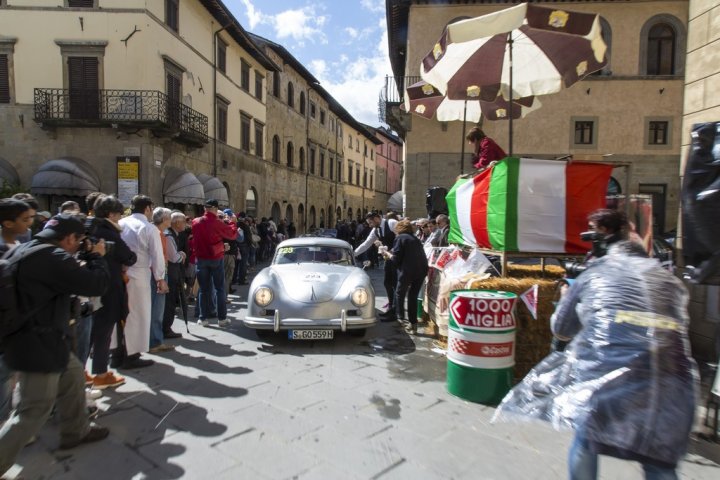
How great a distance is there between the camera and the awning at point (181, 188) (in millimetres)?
16969

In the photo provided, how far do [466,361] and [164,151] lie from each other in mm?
16061

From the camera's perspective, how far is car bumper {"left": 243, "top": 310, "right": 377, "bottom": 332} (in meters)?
5.63

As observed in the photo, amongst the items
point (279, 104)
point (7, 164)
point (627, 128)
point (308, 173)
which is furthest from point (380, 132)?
point (7, 164)

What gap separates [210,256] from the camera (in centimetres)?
689

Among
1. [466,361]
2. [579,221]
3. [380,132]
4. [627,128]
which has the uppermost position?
[380,132]

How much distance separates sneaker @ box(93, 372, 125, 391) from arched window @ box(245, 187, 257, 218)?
2115 cm

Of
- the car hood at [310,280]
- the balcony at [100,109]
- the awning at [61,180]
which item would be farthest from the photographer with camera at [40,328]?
the balcony at [100,109]

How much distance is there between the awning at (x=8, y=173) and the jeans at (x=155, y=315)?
13809 millimetres

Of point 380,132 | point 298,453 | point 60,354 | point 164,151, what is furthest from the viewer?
point 380,132

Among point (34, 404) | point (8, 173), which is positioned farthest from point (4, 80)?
point (34, 404)

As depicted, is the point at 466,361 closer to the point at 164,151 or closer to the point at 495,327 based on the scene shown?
the point at 495,327

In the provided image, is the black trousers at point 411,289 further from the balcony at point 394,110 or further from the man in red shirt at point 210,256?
the balcony at point 394,110

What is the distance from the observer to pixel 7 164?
627 inches

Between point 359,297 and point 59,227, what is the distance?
3.61m
